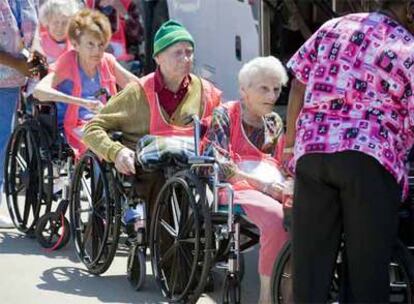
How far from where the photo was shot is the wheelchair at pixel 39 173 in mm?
6426

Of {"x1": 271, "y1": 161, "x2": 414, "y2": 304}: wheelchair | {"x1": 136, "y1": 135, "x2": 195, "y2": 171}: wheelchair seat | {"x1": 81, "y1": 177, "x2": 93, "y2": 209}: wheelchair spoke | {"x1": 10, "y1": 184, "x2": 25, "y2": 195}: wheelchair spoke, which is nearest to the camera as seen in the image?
{"x1": 271, "y1": 161, "x2": 414, "y2": 304}: wheelchair

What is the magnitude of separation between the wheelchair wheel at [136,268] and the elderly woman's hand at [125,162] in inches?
16.7

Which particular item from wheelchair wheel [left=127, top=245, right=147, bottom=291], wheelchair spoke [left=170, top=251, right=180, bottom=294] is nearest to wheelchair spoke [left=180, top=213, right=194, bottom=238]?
wheelchair spoke [left=170, top=251, right=180, bottom=294]

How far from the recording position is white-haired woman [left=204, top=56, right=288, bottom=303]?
16.4 feet

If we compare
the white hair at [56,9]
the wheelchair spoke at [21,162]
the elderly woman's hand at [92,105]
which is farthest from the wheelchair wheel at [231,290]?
the white hair at [56,9]

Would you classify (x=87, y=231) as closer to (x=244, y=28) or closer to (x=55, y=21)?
(x=55, y=21)

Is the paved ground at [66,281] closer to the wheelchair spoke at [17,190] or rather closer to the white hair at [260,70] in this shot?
the wheelchair spoke at [17,190]

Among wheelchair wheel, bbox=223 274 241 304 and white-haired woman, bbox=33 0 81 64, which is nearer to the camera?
wheelchair wheel, bbox=223 274 241 304

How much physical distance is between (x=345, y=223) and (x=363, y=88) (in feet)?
1.57

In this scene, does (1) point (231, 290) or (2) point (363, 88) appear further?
A: (1) point (231, 290)

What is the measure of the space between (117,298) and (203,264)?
0.78 meters

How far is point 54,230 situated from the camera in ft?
21.1

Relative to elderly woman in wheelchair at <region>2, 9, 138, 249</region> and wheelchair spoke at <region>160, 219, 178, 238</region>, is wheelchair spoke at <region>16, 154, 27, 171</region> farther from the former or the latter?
wheelchair spoke at <region>160, 219, 178, 238</region>

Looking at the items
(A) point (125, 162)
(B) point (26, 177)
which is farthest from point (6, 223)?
(A) point (125, 162)
